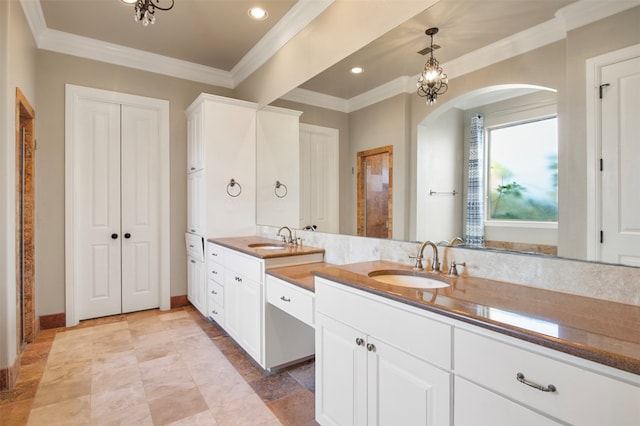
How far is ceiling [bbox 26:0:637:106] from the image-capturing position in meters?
1.39

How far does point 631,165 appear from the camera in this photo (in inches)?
40.6

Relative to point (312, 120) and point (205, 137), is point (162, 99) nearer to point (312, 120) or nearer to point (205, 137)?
point (205, 137)

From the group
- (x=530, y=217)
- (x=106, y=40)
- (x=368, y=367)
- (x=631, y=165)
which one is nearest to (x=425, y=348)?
(x=368, y=367)

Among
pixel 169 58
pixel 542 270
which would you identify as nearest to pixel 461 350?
pixel 542 270

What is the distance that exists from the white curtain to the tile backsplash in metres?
0.08

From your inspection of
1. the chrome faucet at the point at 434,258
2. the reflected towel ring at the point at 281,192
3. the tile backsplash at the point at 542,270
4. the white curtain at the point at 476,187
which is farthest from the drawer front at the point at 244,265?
the white curtain at the point at 476,187

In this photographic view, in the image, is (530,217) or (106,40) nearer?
(530,217)

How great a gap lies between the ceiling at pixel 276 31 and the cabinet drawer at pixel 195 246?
1.87 meters

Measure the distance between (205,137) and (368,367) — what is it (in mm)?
2661

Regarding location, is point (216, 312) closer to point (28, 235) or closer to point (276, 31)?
point (28, 235)

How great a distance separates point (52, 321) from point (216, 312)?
5.41 feet

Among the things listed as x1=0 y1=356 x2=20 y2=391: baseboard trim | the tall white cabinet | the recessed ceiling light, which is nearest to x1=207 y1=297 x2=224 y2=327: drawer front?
the tall white cabinet

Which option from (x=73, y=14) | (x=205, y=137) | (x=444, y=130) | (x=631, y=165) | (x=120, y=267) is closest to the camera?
(x=631, y=165)

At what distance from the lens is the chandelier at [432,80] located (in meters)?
1.61
